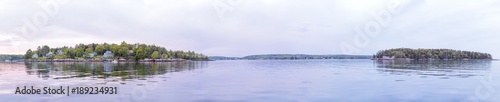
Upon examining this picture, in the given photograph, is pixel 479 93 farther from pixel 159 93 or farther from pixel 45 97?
pixel 45 97

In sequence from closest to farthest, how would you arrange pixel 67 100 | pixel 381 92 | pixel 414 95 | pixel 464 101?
pixel 67 100, pixel 464 101, pixel 414 95, pixel 381 92

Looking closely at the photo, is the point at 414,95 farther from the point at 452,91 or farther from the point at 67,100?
the point at 67,100

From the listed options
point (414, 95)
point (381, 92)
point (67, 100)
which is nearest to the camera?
point (67, 100)

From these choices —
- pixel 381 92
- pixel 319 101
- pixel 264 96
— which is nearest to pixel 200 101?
pixel 264 96

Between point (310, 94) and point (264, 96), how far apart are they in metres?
4.03

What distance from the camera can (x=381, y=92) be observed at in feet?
107

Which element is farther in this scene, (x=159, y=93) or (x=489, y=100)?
(x=159, y=93)

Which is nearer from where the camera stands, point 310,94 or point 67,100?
point 67,100

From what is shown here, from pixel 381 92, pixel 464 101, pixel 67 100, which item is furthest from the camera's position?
pixel 381 92

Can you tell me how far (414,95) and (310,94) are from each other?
7760 millimetres

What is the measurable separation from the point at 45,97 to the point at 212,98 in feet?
36.8

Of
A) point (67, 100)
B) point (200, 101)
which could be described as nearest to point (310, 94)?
point (200, 101)

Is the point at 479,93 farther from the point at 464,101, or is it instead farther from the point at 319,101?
the point at 319,101

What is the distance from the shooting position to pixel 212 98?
92.3ft
